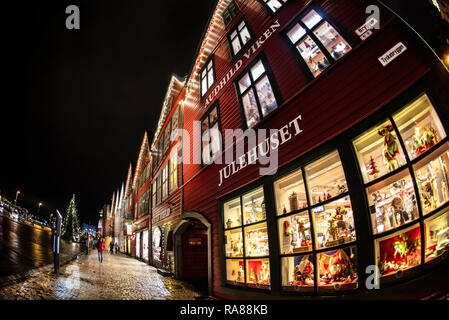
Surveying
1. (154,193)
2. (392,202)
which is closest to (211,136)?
(392,202)

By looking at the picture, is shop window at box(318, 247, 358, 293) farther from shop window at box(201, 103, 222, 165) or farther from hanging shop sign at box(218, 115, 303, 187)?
shop window at box(201, 103, 222, 165)

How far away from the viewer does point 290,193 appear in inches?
226

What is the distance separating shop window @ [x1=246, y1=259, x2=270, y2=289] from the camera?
5863mm

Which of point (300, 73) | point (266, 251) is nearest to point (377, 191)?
point (266, 251)

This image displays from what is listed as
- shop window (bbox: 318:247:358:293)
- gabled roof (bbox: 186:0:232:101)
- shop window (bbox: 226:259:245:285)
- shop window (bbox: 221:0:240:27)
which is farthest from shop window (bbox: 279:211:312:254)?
gabled roof (bbox: 186:0:232:101)

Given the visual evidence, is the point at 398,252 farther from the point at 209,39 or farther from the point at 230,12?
the point at 209,39

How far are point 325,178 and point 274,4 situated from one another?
6.44 m

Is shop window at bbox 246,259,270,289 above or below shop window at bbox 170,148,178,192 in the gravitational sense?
below

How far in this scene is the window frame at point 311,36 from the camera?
497 cm

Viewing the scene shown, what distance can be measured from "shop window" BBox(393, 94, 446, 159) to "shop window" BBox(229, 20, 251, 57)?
6.50m

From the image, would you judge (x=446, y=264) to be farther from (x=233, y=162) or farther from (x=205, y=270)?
(x=205, y=270)

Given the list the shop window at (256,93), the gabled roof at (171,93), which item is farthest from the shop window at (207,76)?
the gabled roof at (171,93)

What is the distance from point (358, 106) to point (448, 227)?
243 cm

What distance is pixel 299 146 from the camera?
5355mm
